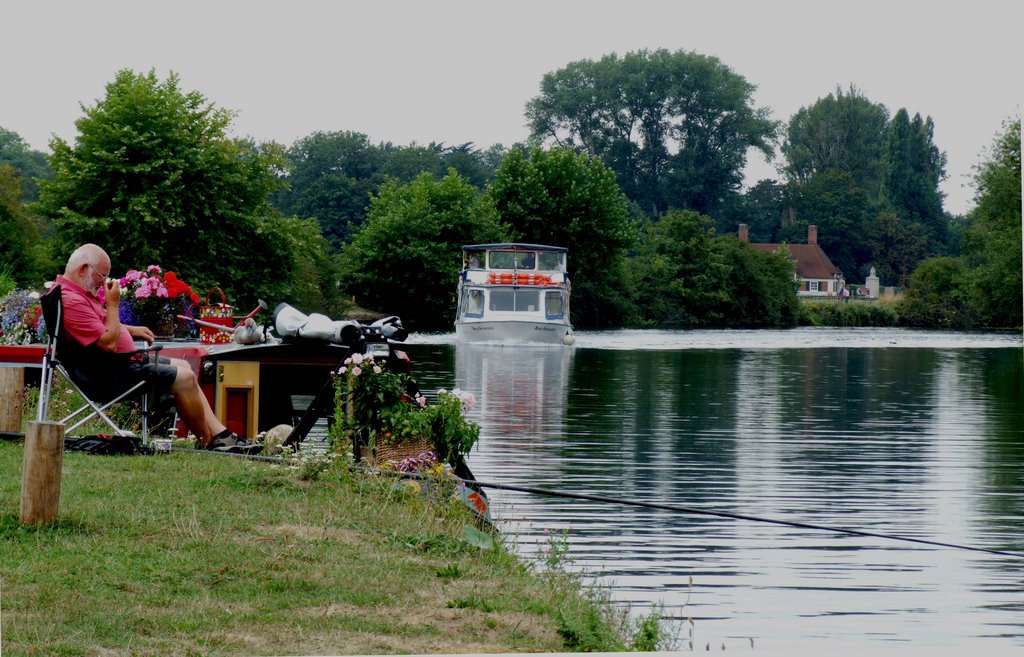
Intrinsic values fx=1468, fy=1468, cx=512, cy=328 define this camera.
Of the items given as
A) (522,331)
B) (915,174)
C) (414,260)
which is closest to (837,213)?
(915,174)

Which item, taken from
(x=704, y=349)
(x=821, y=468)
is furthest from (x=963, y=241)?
(x=821, y=468)

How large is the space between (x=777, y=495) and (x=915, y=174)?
92.6 metres

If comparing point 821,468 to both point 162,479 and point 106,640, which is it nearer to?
point 162,479

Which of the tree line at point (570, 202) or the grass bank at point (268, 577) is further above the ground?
the tree line at point (570, 202)

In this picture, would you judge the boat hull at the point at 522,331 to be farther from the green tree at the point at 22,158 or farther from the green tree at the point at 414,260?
the green tree at the point at 22,158

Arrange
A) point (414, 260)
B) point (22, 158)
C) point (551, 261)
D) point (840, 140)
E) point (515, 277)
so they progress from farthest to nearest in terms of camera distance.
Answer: point (840, 140)
point (22, 158)
point (414, 260)
point (551, 261)
point (515, 277)

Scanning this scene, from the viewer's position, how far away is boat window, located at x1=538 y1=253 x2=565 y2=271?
53247mm

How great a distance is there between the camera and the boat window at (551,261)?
53247mm

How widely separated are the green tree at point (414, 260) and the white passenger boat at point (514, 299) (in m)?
11.1

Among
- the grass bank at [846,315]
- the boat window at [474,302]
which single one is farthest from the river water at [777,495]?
the grass bank at [846,315]

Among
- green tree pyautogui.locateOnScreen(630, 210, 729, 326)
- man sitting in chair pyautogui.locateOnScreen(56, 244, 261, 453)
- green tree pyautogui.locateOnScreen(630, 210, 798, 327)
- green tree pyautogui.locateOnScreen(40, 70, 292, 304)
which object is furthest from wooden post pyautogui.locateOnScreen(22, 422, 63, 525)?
green tree pyautogui.locateOnScreen(630, 210, 729, 326)

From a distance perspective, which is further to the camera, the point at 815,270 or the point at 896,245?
the point at 815,270

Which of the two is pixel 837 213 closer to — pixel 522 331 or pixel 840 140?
pixel 840 140

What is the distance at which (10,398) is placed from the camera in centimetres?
1080
